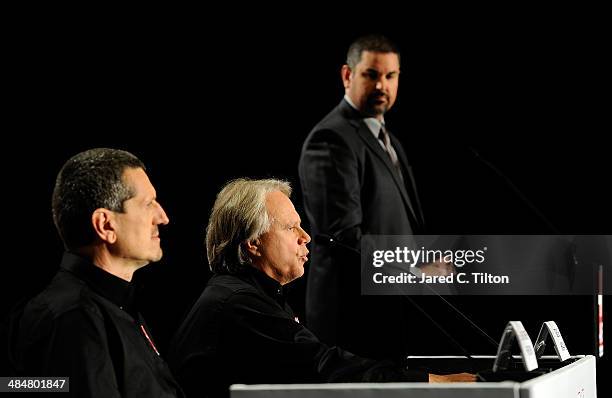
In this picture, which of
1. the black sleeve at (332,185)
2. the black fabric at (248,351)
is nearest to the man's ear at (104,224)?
the black fabric at (248,351)

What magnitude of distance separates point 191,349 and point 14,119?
185 centimetres

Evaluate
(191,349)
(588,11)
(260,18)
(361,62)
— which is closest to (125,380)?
(191,349)

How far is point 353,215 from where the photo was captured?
3.69m

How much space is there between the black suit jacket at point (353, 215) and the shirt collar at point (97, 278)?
1.50m

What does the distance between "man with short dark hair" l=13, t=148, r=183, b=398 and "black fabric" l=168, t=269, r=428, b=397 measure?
0.15 metres

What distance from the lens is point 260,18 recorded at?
4.26m

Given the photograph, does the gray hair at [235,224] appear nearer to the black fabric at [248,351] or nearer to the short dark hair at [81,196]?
the black fabric at [248,351]

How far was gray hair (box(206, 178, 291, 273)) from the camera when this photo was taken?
2.76 m

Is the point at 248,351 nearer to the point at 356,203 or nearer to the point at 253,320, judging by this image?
the point at 253,320

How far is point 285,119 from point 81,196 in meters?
2.02

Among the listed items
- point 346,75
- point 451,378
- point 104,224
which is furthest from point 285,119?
point 451,378

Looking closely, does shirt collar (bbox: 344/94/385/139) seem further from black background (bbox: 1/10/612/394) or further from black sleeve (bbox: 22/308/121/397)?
black sleeve (bbox: 22/308/121/397)

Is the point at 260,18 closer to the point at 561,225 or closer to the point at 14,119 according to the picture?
the point at 14,119

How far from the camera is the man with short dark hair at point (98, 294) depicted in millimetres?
2057
